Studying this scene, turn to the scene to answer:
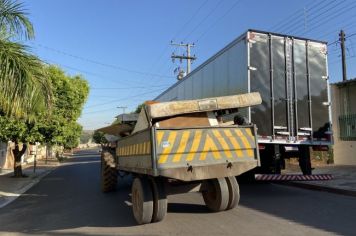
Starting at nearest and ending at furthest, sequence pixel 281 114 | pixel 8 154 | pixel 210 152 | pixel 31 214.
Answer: pixel 210 152, pixel 31 214, pixel 281 114, pixel 8 154

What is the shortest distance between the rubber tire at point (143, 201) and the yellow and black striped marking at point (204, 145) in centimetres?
91

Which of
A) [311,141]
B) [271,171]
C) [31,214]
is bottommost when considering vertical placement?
[31,214]

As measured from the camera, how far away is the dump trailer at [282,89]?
38.6 feet

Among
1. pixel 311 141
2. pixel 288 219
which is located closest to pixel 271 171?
pixel 311 141

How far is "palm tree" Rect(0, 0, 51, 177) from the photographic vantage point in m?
10.4

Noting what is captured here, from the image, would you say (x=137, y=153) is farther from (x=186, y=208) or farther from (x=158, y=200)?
(x=186, y=208)

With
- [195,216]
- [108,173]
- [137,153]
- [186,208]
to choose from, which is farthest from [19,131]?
[195,216]

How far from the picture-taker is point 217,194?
952cm

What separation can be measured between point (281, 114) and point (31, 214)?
6.73 m

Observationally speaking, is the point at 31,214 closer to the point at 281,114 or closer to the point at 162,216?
the point at 162,216

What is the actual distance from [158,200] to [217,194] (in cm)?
157

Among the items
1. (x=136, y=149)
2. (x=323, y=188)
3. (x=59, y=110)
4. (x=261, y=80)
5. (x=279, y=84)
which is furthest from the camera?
(x=59, y=110)

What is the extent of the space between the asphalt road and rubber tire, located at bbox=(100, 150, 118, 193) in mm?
486

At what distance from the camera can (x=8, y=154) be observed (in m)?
31.7
